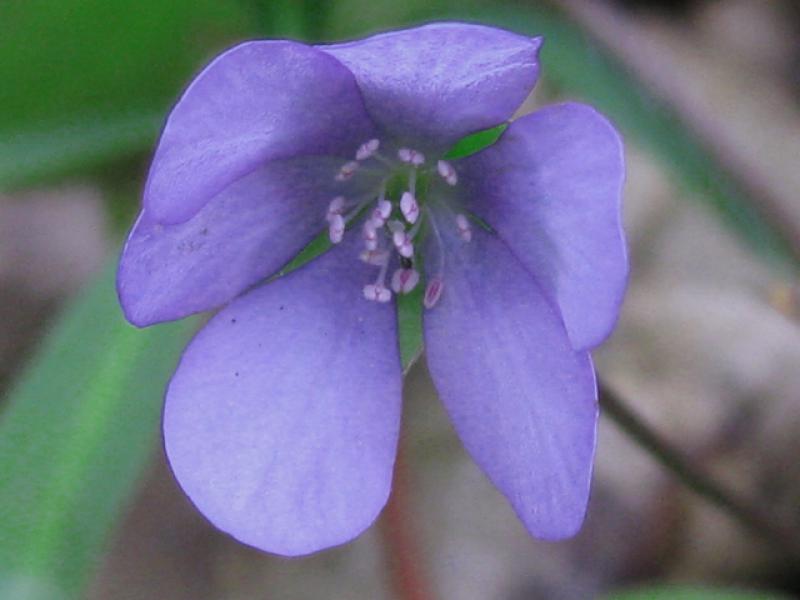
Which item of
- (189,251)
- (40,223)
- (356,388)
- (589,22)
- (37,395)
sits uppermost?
(189,251)

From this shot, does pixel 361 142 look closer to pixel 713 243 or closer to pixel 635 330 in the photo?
pixel 635 330

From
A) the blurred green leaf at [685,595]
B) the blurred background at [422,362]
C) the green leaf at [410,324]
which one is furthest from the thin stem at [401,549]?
the green leaf at [410,324]

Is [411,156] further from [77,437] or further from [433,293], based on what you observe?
[77,437]

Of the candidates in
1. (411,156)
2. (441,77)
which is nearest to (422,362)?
(411,156)

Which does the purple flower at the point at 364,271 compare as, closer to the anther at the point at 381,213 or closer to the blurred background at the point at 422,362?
the anther at the point at 381,213

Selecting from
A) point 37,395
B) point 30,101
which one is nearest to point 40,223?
point 30,101

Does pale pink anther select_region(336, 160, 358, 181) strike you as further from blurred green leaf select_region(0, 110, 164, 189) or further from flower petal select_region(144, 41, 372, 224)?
blurred green leaf select_region(0, 110, 164, 189)
